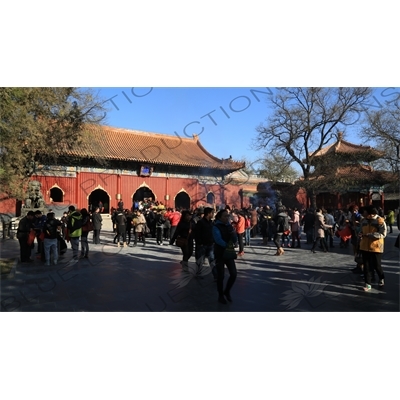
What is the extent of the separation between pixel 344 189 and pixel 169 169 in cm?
1001

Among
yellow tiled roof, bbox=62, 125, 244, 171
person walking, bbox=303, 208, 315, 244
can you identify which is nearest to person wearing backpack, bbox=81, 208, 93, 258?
person walking, bbox=303, 208, 315, 244

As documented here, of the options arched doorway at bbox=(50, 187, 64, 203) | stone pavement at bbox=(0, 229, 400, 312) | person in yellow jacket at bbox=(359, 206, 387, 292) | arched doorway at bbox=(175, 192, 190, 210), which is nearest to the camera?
stone pavement at bbox=(0, 229, 400, 312)

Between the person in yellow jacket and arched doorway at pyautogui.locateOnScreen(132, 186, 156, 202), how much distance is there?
17075 millimetres

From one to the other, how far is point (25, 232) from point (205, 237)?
13.3ft

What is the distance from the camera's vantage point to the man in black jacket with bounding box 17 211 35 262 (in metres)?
Answer: 7.39

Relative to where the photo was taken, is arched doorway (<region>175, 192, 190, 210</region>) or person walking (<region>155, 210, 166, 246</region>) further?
arched doorway (<region>175, 192, 190, 210</region>)

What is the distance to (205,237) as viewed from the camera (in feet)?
19.3

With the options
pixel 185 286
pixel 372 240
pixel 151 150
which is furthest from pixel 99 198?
pixel 372 240

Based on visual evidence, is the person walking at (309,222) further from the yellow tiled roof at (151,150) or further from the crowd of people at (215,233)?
the yellow tiled roof at (151,150)

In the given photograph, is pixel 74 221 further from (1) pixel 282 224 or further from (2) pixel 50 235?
(1) pixel 282 224

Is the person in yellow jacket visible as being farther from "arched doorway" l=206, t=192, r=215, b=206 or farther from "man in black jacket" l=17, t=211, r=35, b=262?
"arched doorway" l=206, t=192, r=215, b=206

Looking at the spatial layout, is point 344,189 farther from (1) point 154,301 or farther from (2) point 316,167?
(1) point 154,301

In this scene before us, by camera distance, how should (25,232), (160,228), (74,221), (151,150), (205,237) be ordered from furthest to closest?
(151,150)
(160,228)
(74,221)
(25,232)
(205,237)

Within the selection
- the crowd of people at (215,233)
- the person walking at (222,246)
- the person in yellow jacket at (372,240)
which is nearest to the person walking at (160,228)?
the crowd of people at (215,233)
